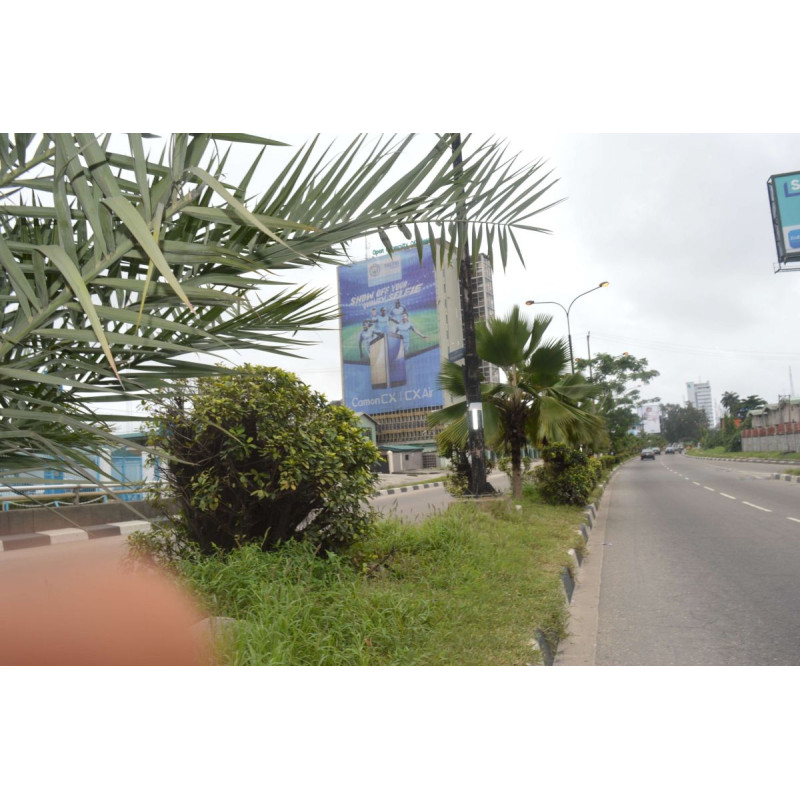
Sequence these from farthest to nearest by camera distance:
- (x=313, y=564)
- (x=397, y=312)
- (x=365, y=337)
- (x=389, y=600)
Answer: (x=397, y=312), (x=365, y=337), (x=313, y=564), (x=389, y=600)

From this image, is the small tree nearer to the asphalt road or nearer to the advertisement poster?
the asphalt road

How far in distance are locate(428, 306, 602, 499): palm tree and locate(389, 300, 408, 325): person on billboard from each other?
118 centimetres

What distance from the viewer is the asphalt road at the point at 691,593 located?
139 inches

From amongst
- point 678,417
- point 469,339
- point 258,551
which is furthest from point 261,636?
point 678,417

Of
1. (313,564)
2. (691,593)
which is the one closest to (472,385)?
(691,593)

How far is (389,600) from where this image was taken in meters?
3.42

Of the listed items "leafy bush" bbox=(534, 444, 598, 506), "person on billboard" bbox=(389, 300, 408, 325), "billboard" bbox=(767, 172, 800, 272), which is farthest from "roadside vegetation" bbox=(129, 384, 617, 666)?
"billboard" bbox=(767, 172, 800, 272)

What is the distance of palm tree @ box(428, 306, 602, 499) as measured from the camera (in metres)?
8.35

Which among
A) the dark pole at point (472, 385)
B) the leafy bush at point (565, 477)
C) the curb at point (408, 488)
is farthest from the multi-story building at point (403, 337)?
the curb at point (408, 488)

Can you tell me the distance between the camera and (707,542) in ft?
23.9

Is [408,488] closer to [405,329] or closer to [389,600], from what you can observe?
[405,329]

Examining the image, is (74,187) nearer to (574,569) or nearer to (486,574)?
(486,574)

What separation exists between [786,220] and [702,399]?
92892 mm

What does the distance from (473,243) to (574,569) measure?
4526mm
